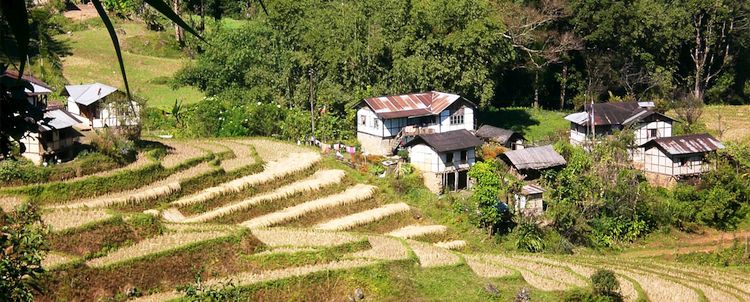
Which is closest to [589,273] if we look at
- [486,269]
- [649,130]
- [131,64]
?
[486,269]

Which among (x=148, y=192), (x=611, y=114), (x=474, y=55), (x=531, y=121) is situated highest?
(x=474, y=55)

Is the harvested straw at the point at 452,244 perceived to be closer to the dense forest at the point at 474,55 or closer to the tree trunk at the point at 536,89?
the dense forest at the point at 474,55

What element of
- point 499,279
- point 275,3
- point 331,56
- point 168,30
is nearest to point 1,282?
point 499,279

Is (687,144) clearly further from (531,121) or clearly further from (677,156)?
(531,121)

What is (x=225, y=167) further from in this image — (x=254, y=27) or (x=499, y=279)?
(x=254, y=27)

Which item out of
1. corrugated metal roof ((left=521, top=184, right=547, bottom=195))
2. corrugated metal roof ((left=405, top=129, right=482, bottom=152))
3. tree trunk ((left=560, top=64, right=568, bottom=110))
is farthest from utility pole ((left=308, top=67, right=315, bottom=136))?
tree trunk ((left=560, top=64, right=568, bottom=110))

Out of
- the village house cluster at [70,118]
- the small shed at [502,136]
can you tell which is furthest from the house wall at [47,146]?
the small shed at [502,136]
